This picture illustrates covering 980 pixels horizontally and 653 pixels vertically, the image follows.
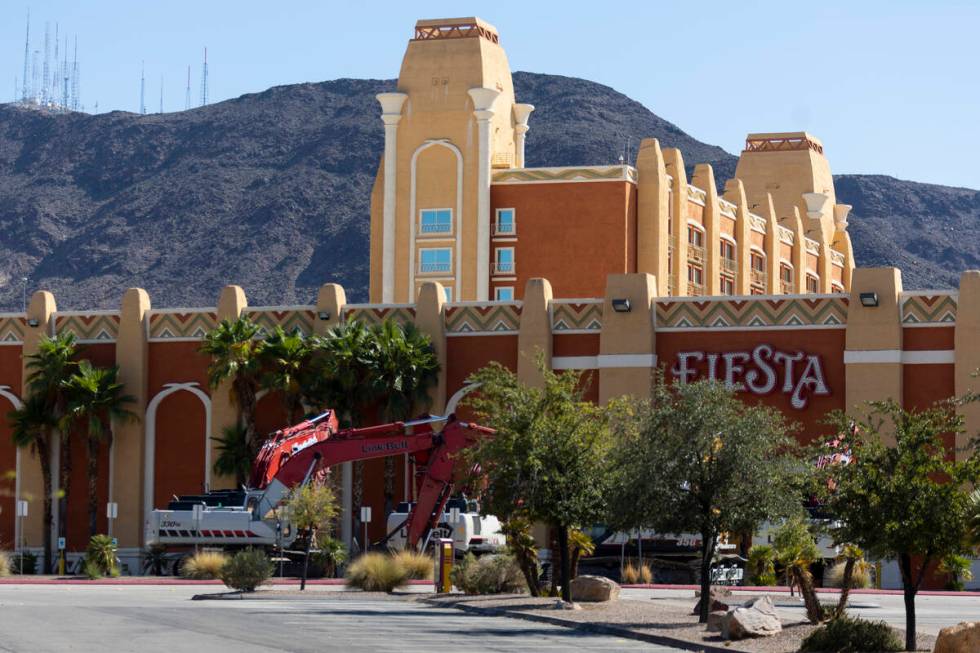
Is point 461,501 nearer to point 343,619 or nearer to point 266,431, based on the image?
point 266,431

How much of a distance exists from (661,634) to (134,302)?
39.2 metres

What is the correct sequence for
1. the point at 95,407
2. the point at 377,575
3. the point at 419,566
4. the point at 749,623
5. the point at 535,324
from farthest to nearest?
1. the point at 95,407
2. the point at 535,324
3. the point at 419,566
4. the point at 377,575
5. the point at 749,623

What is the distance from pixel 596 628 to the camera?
36.6 m

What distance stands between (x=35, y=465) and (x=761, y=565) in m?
33.8

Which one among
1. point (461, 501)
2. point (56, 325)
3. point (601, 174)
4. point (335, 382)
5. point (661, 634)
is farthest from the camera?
point (601, 174)

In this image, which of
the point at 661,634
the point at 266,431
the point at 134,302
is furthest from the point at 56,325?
the point at 661,634

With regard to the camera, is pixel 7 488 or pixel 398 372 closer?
pixel 398 372

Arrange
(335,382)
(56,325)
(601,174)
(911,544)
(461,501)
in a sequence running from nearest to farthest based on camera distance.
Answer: (911,544) < (461,501) < (335,382) < (56,325) < (601,174)

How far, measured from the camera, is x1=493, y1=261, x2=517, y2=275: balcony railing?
89875 mm

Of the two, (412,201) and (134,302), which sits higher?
(412,201)

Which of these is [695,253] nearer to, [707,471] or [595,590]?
[595,590]

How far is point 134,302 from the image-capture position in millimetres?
69750

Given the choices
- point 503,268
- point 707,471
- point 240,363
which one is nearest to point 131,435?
point 240,363

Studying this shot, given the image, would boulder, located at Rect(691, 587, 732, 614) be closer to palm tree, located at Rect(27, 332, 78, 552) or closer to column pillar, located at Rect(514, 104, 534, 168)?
palm tree, located at Rect(27, 332, 78, 552)
